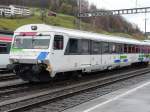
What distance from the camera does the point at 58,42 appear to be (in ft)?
63.6

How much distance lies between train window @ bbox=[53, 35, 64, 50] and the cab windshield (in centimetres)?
40

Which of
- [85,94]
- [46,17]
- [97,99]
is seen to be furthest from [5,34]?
[46,17]

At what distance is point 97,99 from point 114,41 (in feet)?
43.8

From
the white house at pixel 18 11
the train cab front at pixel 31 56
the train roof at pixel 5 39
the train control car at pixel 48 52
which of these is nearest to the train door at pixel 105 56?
the train control car at pixel 48 52

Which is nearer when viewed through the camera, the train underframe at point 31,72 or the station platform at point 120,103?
the station platform at point 120,103

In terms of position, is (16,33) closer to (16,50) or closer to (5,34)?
(16,50)

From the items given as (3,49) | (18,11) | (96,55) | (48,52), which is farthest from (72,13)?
→ (48,52)

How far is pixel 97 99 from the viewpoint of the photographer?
15.5 metres

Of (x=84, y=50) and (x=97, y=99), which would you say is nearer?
(x=97, y=99)

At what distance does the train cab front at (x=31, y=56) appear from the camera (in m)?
18.6

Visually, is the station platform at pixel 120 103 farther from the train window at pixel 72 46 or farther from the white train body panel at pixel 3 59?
the white train body panel at pixel 3 59

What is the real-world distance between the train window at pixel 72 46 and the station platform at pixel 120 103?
13.0 feet

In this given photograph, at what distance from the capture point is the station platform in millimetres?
12812

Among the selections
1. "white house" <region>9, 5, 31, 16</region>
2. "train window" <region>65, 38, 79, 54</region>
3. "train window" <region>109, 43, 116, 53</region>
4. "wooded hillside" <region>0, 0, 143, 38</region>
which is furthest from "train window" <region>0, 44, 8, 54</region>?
"wooded hillside" <region>0, 0, 143, 38</region>
